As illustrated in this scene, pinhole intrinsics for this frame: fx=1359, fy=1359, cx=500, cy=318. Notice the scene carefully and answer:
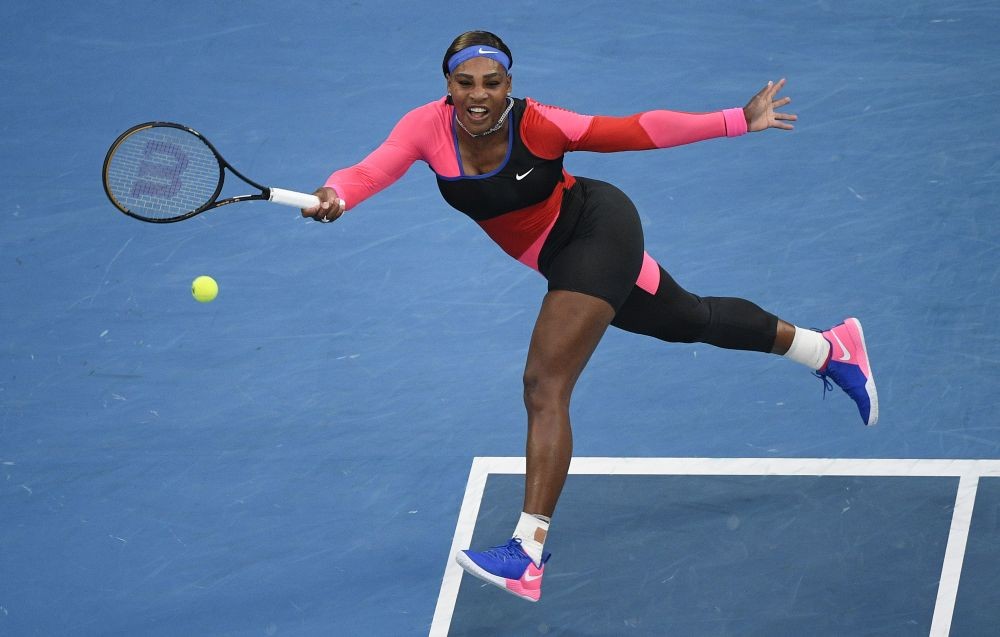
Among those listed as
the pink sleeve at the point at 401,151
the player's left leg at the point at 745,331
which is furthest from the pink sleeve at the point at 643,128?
the player's left leg at the point at 745,331

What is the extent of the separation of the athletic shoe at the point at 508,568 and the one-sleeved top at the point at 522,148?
3.88ft

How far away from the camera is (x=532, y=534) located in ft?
14.7

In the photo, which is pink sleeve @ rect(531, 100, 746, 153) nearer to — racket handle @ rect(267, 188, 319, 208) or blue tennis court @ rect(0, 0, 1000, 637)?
racket handle @ rect(267, 188, 319, 208)

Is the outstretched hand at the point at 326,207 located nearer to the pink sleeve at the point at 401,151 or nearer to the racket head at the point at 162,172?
the pink sleeve at the point at 401,151

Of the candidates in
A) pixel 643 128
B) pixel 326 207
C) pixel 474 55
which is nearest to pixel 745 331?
pixel 643 128

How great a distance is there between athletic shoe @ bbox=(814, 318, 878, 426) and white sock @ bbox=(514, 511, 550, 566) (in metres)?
1.57

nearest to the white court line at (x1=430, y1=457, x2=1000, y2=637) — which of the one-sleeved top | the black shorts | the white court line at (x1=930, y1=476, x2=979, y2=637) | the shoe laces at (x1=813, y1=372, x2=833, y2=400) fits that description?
the white court line at (x1=930, y1=476, x2=979, y2=637)

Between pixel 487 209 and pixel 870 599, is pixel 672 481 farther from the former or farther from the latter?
pixel 487 209

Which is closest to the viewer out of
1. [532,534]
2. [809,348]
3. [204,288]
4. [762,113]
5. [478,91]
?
[532,534]

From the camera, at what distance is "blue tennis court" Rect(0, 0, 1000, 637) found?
16.1 feet

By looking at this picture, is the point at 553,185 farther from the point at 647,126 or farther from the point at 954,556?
the point at 954,556

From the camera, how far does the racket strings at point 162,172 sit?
192 inches

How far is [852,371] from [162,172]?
2.78 m

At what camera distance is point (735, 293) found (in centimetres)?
626
